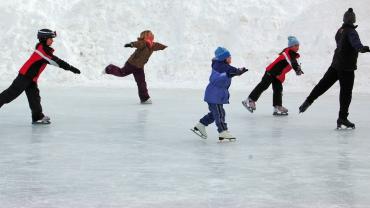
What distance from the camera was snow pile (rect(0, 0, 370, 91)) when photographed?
2633cm

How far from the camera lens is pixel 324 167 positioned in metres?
7.96

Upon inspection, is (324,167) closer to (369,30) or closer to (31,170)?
(31,170)

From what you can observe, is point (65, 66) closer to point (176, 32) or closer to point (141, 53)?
point (141, 53)

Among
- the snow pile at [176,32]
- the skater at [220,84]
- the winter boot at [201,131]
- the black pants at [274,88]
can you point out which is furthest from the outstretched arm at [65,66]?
the snow pile at [176,32]

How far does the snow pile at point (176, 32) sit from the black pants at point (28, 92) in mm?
12345

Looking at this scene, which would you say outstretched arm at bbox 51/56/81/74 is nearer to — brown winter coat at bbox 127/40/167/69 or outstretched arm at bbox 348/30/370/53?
outstretched arm at bbox 348/30/370/53

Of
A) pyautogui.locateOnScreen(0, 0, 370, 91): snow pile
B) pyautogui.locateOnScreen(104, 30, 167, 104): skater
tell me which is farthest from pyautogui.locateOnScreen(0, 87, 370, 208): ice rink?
pyautogui.locateOnScreen(0, 0, 370, 91): snow pile

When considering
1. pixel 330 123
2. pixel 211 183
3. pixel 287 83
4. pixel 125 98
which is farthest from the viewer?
pixel 287 83

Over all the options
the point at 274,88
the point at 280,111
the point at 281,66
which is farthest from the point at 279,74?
the point at 280,111

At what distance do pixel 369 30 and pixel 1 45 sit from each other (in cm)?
1228

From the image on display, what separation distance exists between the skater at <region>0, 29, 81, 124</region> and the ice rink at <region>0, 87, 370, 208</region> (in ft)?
0.96

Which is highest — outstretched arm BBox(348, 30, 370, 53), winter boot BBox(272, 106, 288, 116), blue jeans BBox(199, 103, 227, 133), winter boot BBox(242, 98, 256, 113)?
outstretched arm BBox(348, 30, 370, 53)

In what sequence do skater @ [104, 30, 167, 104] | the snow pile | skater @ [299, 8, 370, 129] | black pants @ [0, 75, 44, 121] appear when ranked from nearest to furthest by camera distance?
skater @ [299, 8, 370, 129] < black pants @ [0, 75, 44, 121] < skater @ [104, 30, 167, 104] < the snow pile

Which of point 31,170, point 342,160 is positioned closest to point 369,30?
point 342,160
